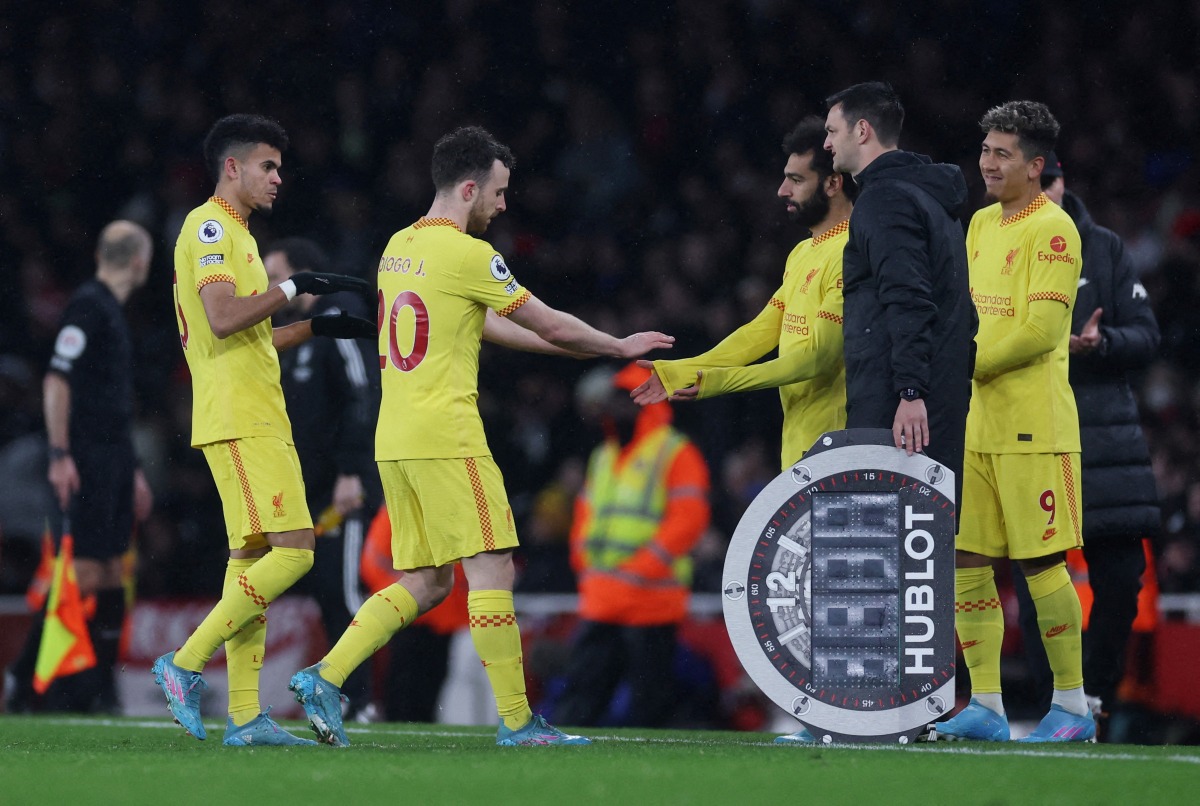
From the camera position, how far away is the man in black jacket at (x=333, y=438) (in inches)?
311

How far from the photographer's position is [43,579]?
9172 mm

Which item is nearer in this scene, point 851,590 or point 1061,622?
point 851,590

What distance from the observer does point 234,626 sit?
5332 mm

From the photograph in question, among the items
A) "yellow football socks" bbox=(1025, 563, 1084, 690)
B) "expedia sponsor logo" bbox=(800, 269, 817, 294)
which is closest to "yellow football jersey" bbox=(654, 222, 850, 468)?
"expedia sponsor logo" bbox=(800, 269, 817, 294)

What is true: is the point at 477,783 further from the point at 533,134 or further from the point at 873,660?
the point at 533,134

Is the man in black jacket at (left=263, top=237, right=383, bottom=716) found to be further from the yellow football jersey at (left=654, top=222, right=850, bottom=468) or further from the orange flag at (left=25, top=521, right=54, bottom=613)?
the yellow football jersey at (left=654, top=222, right=850, bottom=468)

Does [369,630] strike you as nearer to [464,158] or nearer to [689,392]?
[689,392]

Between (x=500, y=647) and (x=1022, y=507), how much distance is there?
1.80m

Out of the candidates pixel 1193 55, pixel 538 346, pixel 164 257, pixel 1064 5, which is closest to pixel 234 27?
pixel 164 257

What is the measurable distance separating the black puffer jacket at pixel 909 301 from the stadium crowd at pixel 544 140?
17.0 feet

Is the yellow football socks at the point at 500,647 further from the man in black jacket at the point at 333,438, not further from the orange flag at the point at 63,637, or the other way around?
the orange flag at the point at 63,637

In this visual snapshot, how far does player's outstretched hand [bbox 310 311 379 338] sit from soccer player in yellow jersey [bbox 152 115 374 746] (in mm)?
138

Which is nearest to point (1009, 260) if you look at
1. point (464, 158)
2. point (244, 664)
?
point (464, 158)

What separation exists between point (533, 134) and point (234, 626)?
7.64 m
